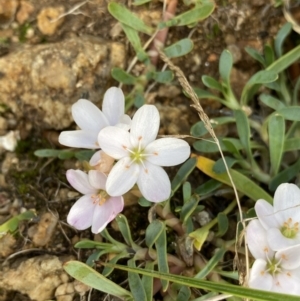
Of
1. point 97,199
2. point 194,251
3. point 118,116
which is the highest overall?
point 118,116

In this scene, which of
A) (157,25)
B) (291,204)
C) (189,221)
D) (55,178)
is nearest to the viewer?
(291,204)

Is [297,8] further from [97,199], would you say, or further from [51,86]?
[97,199]

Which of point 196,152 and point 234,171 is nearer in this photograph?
point 234,171

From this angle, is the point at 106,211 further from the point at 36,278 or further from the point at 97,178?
the point at 36,278

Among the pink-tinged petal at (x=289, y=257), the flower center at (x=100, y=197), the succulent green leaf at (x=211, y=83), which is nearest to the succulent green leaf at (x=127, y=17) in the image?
the succulent green leaf at (x=211, y=83)

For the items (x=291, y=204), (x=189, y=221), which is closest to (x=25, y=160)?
(x=189, y=221)

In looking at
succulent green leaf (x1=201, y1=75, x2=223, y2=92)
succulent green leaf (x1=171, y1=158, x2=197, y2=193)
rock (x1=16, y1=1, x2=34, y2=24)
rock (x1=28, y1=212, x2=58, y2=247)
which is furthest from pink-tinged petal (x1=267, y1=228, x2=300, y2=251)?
Answer: rock (x1=16, y1=1, x2=34, y2=24)
